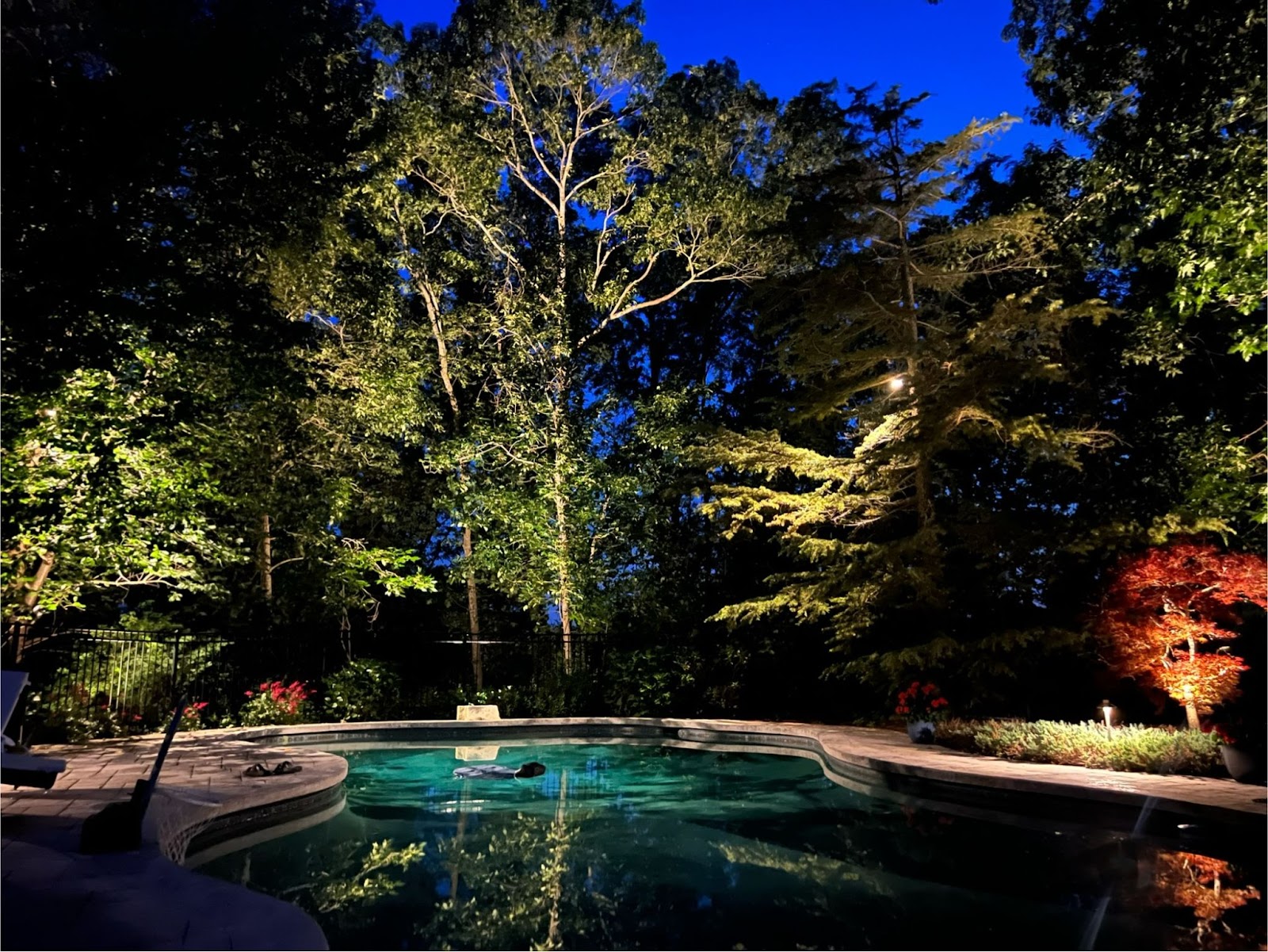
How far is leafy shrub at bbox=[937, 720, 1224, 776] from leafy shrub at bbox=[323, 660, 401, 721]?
30.5 ft

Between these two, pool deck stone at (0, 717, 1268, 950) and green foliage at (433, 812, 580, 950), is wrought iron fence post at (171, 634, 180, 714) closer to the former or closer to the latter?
pool deck stone at (0, 717, 1268, 950)

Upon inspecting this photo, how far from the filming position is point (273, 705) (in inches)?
487

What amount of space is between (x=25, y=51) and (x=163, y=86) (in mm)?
1208

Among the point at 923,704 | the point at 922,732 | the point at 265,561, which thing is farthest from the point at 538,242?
the point at 922,732

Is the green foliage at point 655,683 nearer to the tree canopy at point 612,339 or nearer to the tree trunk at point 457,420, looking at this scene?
the tree canopy at point 612,339

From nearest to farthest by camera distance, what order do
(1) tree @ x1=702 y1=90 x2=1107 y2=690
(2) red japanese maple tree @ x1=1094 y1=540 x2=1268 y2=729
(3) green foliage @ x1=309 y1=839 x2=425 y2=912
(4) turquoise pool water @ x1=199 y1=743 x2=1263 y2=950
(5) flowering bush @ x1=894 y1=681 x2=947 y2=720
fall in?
(4) turquoise pool water @ x1=199 y1=743 x2=1263 y2=950 → (3) green foliage @ x1=309 y1=839 x2=425 y2=912 → (2) red japanese maple tree @ x1=1094 y1=540 x2=1268 y2=729 → (1) tree @ x1=702 y1=90 x2=1107 y2=690 → (5) flowering bush @ x1=894 y1=681 x2=947 y2=720

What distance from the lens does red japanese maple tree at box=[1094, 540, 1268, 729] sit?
8.03m

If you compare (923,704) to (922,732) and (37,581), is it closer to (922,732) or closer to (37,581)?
(922,732)

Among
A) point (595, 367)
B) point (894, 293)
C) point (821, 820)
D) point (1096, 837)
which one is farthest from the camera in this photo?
point (595, 367)

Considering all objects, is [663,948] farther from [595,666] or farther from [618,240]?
[618,240]

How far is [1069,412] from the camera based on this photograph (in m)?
13.0

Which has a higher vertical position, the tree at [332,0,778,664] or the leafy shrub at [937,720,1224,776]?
the tree at [332,0,778,664]

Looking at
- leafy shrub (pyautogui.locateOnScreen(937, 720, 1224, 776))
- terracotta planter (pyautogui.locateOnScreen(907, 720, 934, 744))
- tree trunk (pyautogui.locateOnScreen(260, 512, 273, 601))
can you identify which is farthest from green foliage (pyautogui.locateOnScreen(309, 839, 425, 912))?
tree trunk (pyautogui.locateOnScreen(260, 512, 273, 601))

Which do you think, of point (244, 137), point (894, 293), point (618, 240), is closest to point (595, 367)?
point (618, 240)
